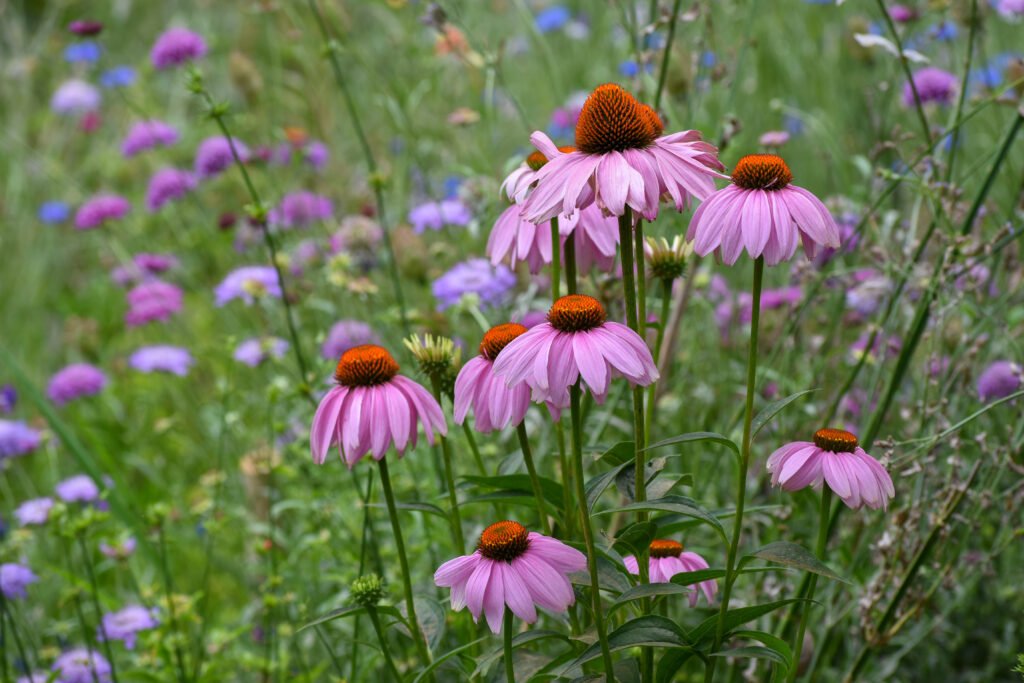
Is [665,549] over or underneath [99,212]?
underneath

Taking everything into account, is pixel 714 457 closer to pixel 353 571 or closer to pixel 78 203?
pixel 353 571

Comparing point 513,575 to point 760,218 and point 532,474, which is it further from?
point 760,218

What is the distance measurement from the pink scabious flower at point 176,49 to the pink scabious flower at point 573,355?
2019 mm

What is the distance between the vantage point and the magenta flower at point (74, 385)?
8.21ft

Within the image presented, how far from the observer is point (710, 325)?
7.41ft

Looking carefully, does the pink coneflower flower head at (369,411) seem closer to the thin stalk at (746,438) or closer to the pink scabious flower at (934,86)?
the thin stalk at (746,438)

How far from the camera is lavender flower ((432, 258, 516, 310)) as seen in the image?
1792 mm

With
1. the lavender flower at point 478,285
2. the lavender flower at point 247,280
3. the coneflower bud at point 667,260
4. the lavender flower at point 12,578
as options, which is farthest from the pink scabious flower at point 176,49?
the coneflower bud at point 667,260

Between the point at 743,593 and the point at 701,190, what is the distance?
87 centimetres

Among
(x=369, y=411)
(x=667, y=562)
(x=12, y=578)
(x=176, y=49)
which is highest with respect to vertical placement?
(x=176, y=49)

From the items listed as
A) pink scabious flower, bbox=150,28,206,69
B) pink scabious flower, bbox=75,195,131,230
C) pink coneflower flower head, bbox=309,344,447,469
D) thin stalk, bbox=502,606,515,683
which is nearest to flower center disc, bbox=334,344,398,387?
pink coneflower flower head, bbox=309,344,447,469

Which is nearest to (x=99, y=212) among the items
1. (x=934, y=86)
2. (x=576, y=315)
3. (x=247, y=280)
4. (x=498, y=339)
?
(x=247, y=280)

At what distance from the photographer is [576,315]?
870mm

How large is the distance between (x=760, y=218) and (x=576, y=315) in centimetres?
17
